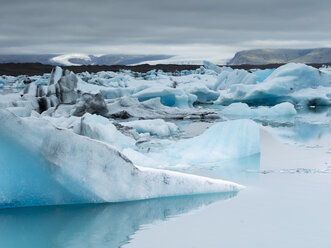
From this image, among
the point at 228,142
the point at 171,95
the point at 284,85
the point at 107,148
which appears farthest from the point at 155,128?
the point at 284,85

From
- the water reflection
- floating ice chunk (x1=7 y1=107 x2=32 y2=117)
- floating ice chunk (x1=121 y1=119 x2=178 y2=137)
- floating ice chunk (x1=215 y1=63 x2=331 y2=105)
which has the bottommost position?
the water reflection

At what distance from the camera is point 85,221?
321 cm

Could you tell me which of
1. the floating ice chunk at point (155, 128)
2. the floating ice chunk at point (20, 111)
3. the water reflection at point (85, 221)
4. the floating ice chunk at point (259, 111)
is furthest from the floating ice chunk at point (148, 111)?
the water reflection at point (85, 221)

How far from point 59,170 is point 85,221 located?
0.39 meters

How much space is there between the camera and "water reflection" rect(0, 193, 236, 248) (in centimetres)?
290

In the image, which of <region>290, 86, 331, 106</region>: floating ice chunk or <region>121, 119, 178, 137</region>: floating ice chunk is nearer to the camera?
<region>121, 119, 178, 137</region>: floating ice chunk

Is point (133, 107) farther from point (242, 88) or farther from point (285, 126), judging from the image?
point (242, 88)

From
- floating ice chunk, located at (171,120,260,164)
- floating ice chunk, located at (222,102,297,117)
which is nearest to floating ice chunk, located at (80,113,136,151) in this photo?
floating ice chunk, located at (171,120,260,164)

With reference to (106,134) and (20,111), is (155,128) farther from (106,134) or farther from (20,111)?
(20,111)

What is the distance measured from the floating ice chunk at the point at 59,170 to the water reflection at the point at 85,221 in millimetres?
76

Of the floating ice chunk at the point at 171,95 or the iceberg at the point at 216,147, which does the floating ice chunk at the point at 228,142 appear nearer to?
the iceberg at the point at 216,147

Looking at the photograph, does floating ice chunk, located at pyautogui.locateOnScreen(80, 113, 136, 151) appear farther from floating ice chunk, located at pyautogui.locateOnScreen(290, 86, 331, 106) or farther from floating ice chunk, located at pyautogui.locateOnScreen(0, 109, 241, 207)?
floating ice chunk, located at pyautogui.locateOnScreen(290, 86, 331, 106)

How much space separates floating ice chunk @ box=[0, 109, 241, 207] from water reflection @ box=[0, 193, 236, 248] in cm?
8

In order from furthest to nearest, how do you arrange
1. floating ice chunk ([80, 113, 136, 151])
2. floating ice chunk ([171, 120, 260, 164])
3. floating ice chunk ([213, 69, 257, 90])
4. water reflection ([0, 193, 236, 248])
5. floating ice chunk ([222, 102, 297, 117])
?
floating ice chunk ([213, 69, 257, 90]) → floating ice chunk ([222, 102, 297, 117]) → floating ice chunk ([80, 113, 136, 151]) → floating ice chunk ([171, 120, 260, 164]) → water reflection ([0, 193, 236, 248])
